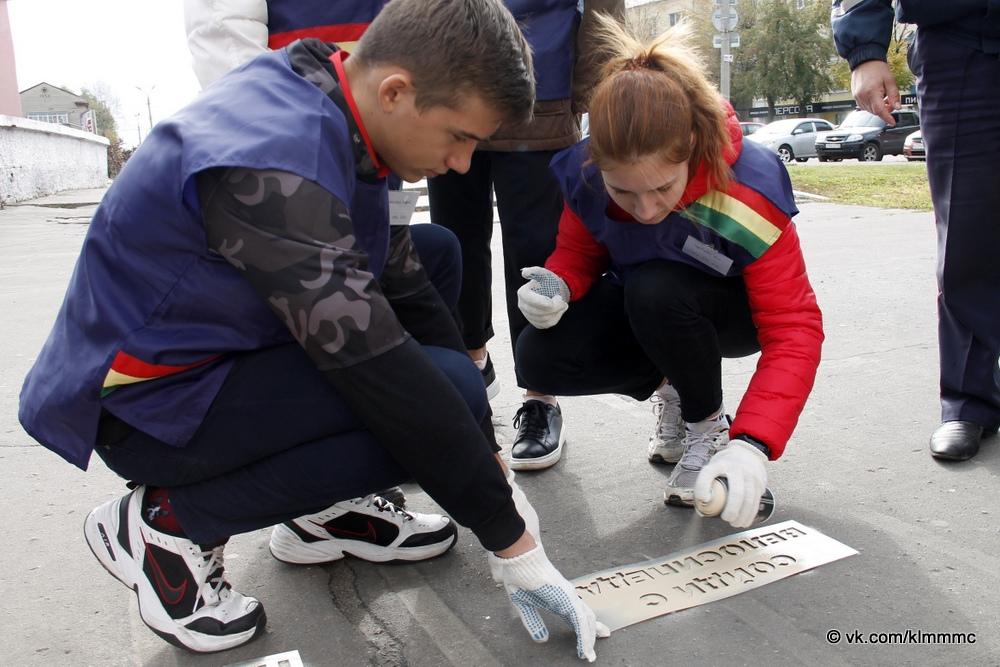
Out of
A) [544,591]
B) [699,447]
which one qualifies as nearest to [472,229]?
[699,447]

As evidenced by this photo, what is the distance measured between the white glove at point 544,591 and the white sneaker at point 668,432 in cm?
92

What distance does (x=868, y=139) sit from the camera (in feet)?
76.6

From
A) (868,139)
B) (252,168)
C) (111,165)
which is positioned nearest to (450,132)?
(252,168)

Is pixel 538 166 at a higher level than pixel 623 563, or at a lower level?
higher

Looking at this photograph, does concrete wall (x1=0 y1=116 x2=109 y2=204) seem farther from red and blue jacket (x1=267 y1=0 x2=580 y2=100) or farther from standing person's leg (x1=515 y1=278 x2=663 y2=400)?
standing person's leg (x1=515 y1=278 x2=663 y2=400)

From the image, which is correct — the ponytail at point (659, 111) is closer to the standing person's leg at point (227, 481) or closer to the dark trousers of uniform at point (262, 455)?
the standing person's leg at point (227, 481)

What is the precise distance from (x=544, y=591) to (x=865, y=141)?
24.3m

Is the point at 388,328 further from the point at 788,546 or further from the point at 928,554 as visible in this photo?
the point at 928,554

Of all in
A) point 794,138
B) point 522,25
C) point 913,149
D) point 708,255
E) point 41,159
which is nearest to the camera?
point 708,255

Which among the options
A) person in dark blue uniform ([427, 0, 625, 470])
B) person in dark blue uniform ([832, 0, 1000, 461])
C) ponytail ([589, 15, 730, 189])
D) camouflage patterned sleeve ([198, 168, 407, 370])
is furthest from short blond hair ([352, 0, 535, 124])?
person in dark blue uniform ([832, 0, 1000, 461])

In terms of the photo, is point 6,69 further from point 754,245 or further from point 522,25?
point 754,245

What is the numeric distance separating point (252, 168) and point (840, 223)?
7558 mm

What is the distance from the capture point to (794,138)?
2570cm

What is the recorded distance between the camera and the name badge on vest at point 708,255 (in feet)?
6.91
